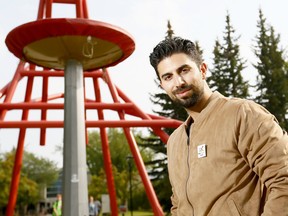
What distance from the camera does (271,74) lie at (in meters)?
27.9

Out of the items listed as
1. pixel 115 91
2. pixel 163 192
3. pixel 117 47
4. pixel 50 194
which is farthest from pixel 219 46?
pixel 50 194

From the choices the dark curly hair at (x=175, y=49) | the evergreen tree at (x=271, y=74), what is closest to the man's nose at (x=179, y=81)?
the dark curly hair at (x=175, y=49)

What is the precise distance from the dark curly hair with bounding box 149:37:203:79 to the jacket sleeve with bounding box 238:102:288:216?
39 cm

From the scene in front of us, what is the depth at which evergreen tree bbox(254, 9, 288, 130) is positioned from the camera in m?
27.0

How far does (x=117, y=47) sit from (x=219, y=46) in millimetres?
24970

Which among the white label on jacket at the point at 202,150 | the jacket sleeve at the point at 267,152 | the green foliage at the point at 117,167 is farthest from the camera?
the green foliage at the point at 117,167

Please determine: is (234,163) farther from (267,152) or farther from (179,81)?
(179,81)

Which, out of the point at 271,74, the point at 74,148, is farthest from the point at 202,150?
the point at 271,74

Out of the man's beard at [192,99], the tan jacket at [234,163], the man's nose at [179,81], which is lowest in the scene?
the tan jacket at [234,163]

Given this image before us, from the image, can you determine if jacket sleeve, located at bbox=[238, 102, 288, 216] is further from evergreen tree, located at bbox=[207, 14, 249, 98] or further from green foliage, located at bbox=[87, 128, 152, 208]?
green foliage, located at bbox=[87, 128, 152, 208]

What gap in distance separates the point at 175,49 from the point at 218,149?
501 mm

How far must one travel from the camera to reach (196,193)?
64.2 inches

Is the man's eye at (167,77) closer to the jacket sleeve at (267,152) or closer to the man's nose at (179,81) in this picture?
the man's nose at (179,81)

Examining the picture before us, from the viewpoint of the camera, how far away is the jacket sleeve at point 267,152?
134cm
